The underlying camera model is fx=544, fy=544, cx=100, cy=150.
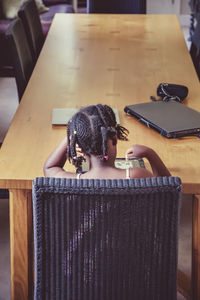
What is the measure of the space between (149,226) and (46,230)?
0.25m

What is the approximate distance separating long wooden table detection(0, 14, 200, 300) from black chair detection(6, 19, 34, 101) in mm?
88

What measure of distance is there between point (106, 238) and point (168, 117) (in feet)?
2.89

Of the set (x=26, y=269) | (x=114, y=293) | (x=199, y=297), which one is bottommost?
(x=199, y=297)

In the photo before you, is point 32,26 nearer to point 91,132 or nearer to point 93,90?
point 93,90

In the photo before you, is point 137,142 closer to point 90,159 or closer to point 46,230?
point 90,159

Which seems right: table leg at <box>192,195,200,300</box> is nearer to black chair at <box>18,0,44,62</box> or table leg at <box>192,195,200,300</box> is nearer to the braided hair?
the braided hair

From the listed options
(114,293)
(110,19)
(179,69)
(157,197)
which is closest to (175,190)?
(157,197)

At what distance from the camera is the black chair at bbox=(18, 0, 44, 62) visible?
347 cm

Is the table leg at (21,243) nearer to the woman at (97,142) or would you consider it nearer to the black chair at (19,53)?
the woman at (97,142)

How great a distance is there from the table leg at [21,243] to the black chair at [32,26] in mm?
1892

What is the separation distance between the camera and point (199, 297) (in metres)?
1.87

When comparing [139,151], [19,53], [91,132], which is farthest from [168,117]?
[19,53]

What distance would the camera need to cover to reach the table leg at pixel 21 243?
1.77m

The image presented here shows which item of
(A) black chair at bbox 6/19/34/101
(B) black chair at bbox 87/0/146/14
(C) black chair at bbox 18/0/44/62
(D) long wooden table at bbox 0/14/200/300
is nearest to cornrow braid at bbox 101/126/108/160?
(D) long wooden table at bbox 0/14/200/300
